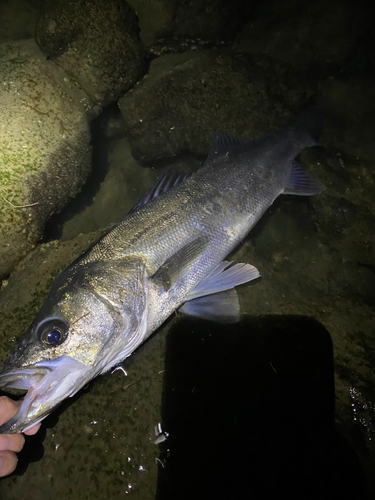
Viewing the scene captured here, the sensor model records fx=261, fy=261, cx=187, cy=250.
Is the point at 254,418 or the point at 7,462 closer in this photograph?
the point at 7,462

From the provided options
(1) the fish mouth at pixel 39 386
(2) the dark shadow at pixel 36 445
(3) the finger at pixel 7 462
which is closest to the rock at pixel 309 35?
(1) the fish mouth at pixel 39 386

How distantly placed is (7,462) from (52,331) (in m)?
1.14

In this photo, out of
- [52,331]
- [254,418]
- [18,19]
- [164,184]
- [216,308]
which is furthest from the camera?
[18,19]

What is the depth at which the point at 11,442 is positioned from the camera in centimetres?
202

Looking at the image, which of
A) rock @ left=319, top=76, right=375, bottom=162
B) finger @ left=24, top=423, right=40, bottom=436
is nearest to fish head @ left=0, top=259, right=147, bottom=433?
finger @ left=24, top=423, right=40, bottom=436

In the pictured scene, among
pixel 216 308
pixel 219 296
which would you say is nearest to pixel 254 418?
pixel 216 308

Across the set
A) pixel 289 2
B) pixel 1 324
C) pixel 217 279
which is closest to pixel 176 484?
pixel 217 279

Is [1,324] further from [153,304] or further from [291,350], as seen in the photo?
[291,350]

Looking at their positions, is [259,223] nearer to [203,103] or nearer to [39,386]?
[203,103]

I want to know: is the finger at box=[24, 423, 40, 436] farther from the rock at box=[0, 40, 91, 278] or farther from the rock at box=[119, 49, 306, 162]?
the rock at box=[119, 49, 306, 162]

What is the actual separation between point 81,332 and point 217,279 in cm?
143

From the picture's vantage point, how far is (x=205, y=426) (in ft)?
7.53

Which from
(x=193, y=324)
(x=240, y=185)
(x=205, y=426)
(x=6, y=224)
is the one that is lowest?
(x=205, y=426)

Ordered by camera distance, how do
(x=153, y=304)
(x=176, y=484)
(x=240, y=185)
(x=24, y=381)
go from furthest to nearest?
(x=240, y=185), (x=153, y=304), (x=176, y=484), (x=24, y=381)
